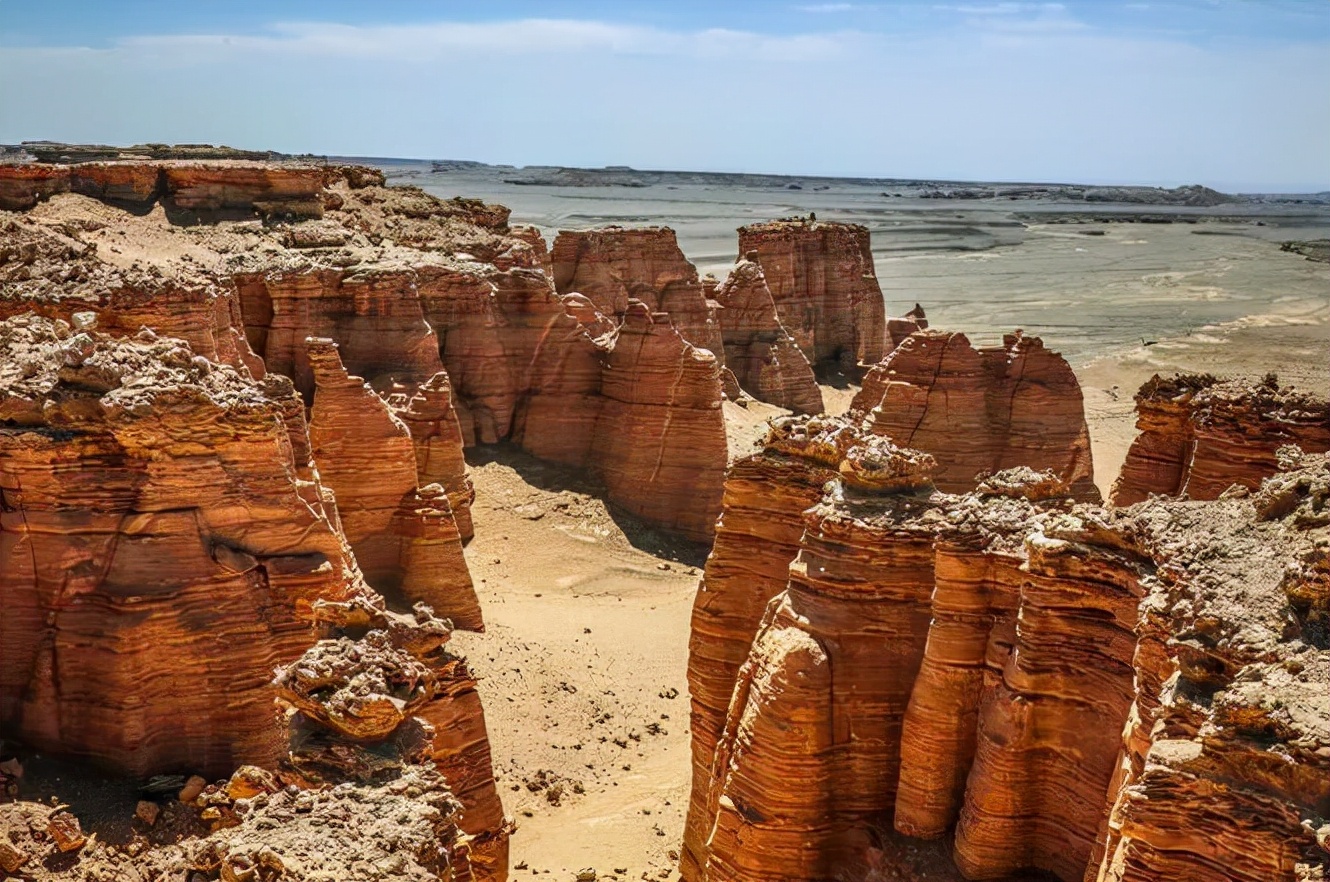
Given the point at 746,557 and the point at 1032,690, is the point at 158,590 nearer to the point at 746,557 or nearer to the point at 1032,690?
the point at 746,557

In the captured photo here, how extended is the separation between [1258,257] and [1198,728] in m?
134

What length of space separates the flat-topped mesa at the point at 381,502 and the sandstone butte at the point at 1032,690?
409 inches

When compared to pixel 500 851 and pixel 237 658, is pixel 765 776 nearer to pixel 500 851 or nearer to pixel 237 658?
pixel 500 851

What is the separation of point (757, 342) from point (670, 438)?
16.1 m

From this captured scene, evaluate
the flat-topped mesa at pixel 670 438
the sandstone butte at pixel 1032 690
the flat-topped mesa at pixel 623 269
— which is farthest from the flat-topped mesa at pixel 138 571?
the flat-topped mesa at pixel 623 269

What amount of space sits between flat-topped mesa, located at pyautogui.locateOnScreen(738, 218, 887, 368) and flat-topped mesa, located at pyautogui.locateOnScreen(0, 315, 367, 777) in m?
42.3

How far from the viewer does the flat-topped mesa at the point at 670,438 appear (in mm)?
A: 32500

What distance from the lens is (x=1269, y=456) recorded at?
16500mm

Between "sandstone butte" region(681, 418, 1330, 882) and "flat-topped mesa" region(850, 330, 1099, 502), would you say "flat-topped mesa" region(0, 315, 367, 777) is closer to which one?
"sandstone butte" region(681, 418, 1330, 882)

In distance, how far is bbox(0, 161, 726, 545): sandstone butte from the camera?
915 inches

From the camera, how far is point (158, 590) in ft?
39.0

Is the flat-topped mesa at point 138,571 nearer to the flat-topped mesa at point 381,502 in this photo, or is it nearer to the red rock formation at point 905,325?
the flat-topped mesa at point 381,502

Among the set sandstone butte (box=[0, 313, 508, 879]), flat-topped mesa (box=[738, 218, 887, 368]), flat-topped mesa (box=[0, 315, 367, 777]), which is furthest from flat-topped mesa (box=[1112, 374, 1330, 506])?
flat-topped mesa (box=[738, 218, 887, 368])

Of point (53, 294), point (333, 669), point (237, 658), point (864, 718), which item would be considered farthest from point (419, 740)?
point (53, 294)
